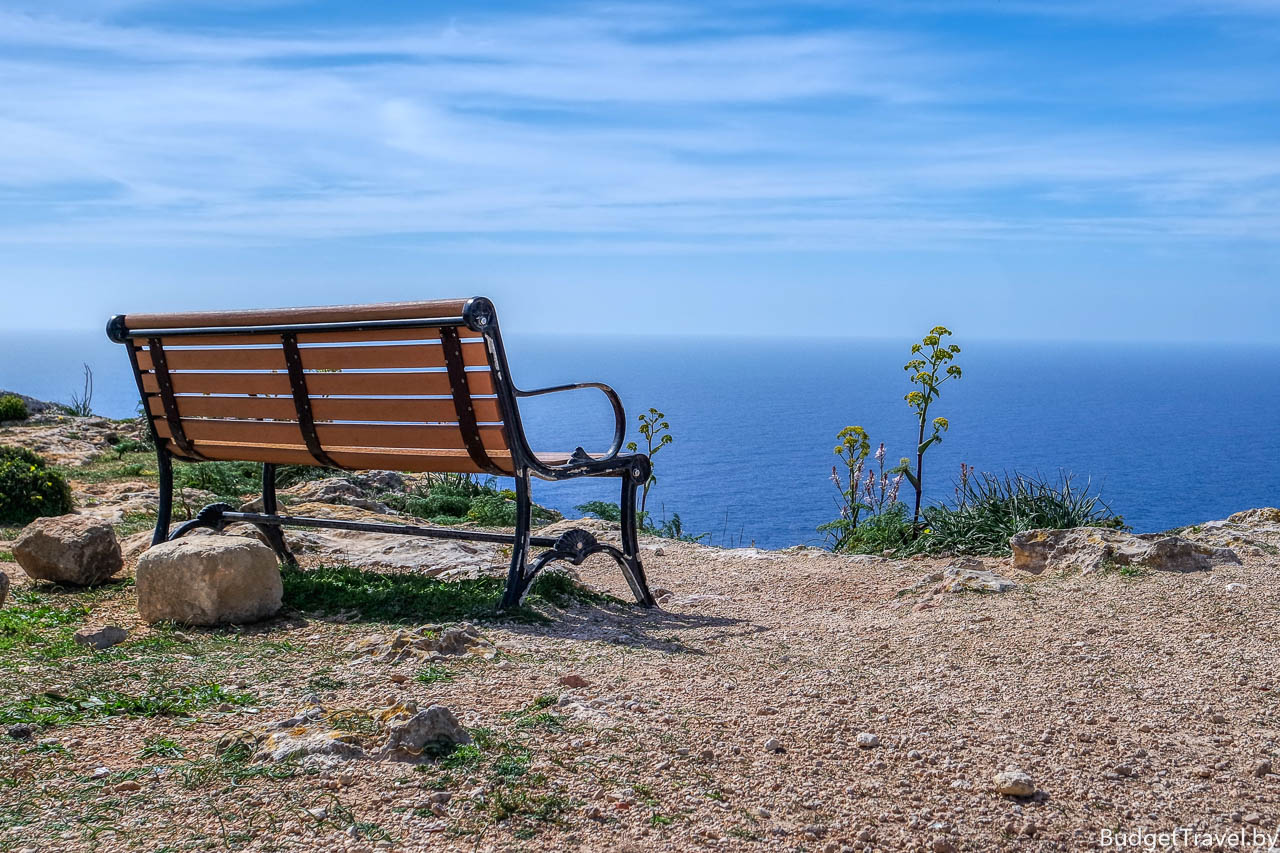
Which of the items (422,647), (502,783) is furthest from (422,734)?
(422,647)

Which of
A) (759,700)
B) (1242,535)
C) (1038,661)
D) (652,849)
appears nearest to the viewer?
→ (652,849)

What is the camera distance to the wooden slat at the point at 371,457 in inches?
191

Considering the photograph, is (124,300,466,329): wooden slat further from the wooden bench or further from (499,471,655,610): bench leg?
(499,471,655,610): bench leg

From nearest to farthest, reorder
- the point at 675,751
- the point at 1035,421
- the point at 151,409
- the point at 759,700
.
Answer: the point at 675,751 → the point at 759,700 → the point at 151,409 → the point at 1035,421

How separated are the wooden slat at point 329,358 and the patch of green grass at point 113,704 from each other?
1782mm

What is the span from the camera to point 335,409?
513cm

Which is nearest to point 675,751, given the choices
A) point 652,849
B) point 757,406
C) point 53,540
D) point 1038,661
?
point 652,849

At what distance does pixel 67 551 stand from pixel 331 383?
1.62 m

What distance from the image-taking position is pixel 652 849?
2.39 meters

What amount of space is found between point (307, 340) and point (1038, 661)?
3.59 m

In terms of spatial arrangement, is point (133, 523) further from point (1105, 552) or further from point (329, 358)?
point (1105, 552)

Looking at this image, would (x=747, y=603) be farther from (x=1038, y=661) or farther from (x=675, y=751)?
(x=675, y=751)

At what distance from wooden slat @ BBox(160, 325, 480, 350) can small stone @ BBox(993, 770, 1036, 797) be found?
277 centimetres

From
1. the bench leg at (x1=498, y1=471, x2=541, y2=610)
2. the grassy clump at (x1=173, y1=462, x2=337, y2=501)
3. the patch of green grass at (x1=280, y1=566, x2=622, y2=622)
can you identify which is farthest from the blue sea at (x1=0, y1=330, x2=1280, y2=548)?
the bench leg at (x1=498, y1=471, x2=541, y2=610)
